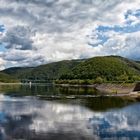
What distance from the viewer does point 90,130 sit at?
44594mm

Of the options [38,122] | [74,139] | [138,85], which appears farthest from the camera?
[138,85]

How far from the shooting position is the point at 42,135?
1610 inches

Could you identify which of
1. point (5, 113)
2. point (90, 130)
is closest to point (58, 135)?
point (90, 130)

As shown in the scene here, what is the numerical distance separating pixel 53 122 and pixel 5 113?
637 inches

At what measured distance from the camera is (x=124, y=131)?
44344 mm

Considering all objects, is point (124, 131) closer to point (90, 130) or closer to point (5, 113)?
point (90, 130)

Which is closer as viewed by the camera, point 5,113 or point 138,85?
point 5,113

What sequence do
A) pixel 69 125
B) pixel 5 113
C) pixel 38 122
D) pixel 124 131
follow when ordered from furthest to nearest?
pixel 5 113, pixel 38 122, pixel 69 125, pixel 124 131

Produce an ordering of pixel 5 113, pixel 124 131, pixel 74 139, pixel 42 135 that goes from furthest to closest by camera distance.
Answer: pixel 5 113 < pixel 124 131 < pixel 42 135 < pixel 74 139

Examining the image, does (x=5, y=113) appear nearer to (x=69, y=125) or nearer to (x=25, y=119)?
(x=25, y=119)

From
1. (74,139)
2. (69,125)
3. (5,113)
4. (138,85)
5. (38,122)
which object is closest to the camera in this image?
(74,139)

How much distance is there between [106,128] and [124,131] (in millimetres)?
2995

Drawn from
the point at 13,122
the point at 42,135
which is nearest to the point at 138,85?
the point at 13,122

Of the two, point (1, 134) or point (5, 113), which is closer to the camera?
point (1, 134)
